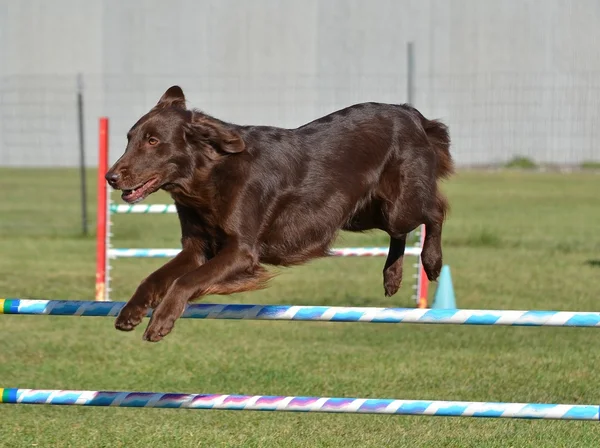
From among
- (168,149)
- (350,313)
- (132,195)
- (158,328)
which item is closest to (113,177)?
(132,195)

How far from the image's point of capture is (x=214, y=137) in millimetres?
4855

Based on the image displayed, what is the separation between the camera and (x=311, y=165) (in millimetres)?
5273

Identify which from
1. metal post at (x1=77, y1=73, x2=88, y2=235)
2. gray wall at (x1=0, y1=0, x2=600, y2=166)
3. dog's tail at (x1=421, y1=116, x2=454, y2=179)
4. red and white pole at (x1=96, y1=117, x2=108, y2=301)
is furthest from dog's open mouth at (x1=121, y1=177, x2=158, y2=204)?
gray wall at (x1=0, y1=0, x2=600, y2=166)

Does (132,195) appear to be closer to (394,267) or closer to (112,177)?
(112,177)

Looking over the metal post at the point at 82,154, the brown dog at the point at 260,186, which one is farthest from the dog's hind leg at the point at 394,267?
the metal post at the point at 82,154

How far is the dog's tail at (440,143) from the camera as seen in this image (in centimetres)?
612

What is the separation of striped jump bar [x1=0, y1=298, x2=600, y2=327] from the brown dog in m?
0.13

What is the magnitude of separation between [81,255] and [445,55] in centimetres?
1317

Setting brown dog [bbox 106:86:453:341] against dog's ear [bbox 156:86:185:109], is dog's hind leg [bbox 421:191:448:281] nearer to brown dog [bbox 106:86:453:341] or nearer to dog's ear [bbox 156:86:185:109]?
brown dog [bbox 106:86:453:341]

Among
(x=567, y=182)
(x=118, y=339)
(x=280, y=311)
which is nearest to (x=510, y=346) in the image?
(x=118, y=339)

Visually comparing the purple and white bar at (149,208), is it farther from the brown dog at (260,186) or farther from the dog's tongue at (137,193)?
the dog's tongue at (137,193)

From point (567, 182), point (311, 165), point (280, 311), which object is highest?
point (311, 165)

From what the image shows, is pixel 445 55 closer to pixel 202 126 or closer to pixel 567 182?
pixel 567 182

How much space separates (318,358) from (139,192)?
11.8 ft
